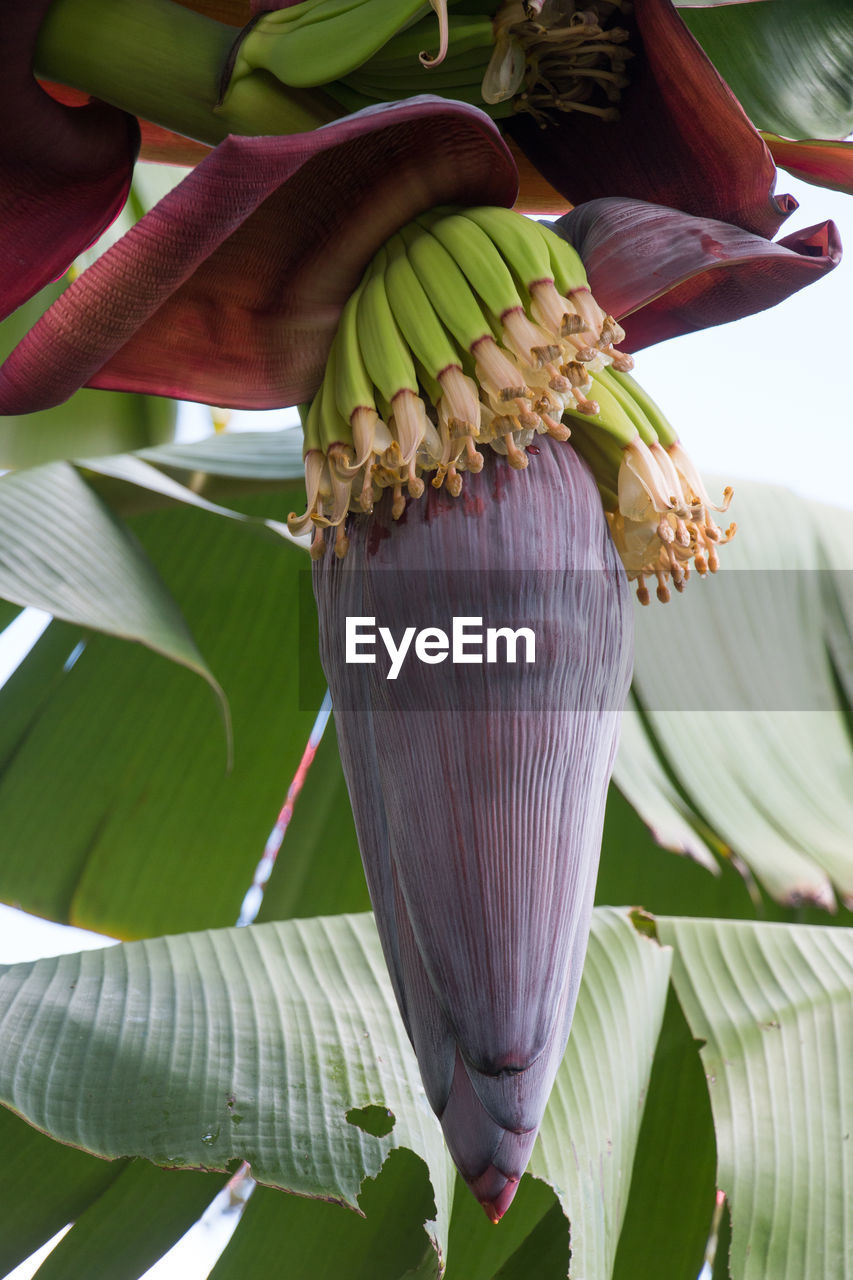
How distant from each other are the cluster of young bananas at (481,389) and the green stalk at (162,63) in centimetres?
5

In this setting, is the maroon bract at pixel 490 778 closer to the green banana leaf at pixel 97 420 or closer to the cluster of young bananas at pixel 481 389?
the cluster of young bananas at pixel 481 389

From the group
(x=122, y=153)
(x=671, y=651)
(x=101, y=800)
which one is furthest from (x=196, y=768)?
(x=122, y=153)

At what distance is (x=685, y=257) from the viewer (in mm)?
271

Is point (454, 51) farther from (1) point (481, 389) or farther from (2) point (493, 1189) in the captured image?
(2) point (493, 1189)

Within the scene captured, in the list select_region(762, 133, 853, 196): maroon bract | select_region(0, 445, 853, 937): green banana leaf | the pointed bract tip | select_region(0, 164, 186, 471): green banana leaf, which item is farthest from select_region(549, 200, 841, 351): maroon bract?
select_region(0, 164, 186, 471): green banana leaf

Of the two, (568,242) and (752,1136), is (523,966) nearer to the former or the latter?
(568,242)

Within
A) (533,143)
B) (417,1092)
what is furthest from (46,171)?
(417,1092)

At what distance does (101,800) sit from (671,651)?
411 mm

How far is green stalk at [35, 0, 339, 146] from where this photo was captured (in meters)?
0.30

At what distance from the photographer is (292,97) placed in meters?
0.30

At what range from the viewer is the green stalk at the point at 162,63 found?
30 centimetres

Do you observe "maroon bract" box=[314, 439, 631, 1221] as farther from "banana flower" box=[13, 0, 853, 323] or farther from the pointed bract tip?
"banana flower" box=[13, 0, 853, 323]

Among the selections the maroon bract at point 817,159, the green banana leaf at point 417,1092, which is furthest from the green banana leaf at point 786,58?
the green banana leaf at point 417,1092

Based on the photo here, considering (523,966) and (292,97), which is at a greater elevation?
(292,97)
